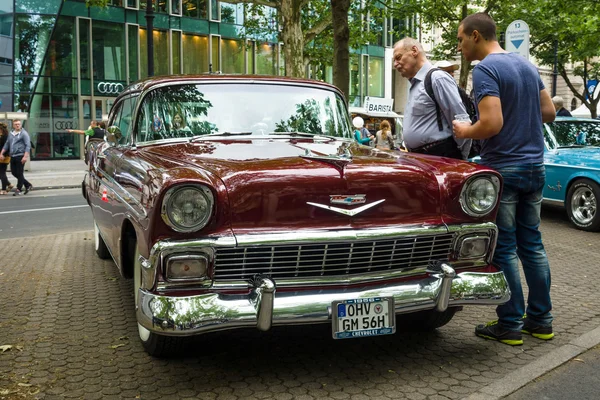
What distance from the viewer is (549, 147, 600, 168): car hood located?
960 cm

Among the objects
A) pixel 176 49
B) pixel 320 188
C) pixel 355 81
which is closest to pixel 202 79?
pixel 320 188

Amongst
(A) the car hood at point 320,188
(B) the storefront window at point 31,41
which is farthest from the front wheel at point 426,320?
(B) the storefront window at point 31,41

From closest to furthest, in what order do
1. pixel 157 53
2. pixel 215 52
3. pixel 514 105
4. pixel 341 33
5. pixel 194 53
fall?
pixel 514 105 < pixel 341 33 < pixel 157 53 < pixel 194 53 < pixel 215 52

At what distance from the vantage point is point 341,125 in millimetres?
5383

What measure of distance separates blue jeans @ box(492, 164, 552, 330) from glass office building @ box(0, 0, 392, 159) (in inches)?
1106

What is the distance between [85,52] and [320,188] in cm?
2987

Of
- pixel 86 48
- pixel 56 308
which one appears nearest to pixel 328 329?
pixel 56 308

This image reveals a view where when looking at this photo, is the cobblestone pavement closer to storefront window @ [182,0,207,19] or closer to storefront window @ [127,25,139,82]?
storefront window @ [127,25,139,82]

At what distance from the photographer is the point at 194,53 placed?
35.5 metres

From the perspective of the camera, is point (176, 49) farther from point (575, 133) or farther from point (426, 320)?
point (426, 320)

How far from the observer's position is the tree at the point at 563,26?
58.8 ft

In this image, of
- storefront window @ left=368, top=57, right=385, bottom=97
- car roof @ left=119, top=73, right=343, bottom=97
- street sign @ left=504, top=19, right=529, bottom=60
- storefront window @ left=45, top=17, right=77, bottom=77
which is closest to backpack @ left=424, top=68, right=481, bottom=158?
car roof @ left=119, top=73, right=343, bottom=97

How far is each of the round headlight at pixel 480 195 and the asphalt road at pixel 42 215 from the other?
7277mm

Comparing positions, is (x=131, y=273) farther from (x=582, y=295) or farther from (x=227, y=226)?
(x=582, y=295)
